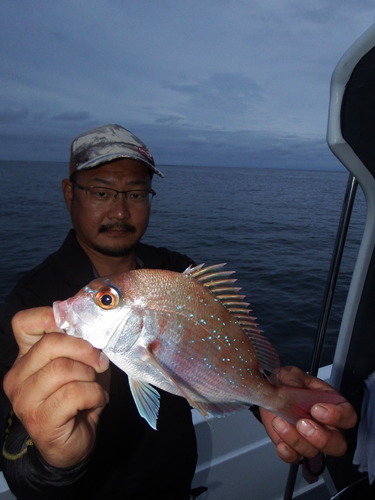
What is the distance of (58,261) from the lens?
9.02ft

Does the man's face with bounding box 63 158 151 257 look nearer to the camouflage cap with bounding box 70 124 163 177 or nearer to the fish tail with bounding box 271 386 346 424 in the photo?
the camouflage cap with bounding box 70 124 163 177

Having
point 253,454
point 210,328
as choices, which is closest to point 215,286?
point 210,328

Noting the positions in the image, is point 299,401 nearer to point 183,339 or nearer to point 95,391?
point 183,339

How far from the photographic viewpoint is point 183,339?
1552mm

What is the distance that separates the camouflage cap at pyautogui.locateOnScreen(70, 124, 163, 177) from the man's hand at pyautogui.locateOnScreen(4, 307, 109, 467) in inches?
67.2

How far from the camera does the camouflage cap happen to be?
2770 mm

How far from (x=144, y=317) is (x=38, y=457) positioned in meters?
0.80

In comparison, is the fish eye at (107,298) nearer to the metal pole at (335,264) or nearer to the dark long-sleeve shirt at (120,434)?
the dark long-sleeve shirt at (120,434)

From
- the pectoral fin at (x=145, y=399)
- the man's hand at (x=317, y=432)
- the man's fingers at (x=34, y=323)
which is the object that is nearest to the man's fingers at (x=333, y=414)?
the man's hand at (x=317, y=432)

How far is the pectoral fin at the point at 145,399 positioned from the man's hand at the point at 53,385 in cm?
15

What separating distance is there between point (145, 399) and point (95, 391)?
0.27 meters

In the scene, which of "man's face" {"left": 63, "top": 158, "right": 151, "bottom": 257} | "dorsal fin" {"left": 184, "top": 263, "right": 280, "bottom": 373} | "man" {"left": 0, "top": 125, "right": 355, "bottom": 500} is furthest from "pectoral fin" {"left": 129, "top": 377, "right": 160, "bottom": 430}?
"man's face" {"left": 63, "top": 158, "right": 151, "bottom": 257}

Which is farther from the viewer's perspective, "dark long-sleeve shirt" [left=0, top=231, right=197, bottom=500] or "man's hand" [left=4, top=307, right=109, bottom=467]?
"dark long-sleeve shirt" [left=0, top=231, right=197, bottom=500]

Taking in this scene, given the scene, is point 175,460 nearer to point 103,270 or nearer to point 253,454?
point 253,454
